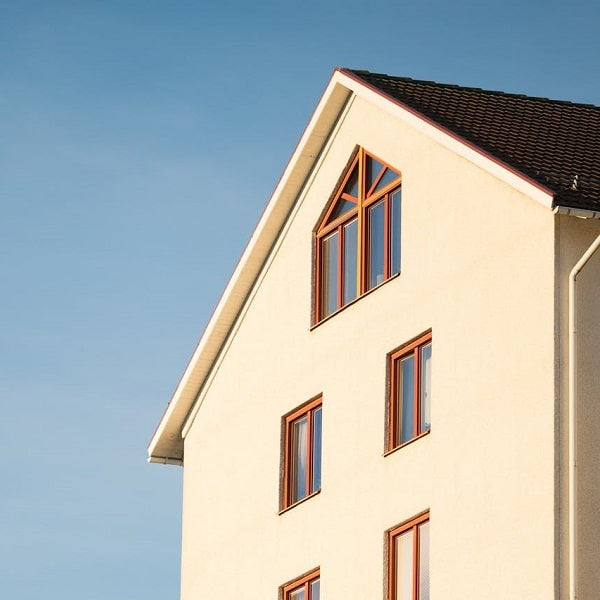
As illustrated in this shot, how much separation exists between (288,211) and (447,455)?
846cm

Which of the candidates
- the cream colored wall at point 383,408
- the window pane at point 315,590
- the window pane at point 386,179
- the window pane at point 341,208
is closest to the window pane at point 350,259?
the window pane at point 341,208

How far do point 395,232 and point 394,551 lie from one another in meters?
5.57

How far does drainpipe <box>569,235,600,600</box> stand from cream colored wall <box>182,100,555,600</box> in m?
0.30

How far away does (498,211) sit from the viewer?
3478cm

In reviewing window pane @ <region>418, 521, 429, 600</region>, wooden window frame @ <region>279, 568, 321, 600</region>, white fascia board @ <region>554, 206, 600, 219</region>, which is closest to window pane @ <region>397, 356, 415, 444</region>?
window pane @ <region>418, 521, 429, 600</region>

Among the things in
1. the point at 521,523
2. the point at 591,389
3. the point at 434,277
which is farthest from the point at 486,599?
the point at 434,277

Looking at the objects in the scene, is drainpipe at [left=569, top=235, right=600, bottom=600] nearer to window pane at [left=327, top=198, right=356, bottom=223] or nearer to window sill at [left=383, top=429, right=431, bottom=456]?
window sill at [left=383, top=429, right=431, bottom=456]

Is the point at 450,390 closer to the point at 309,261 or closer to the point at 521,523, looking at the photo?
the point at 521,523

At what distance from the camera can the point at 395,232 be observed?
125 ft

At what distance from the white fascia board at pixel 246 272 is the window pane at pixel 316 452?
4.14 metres

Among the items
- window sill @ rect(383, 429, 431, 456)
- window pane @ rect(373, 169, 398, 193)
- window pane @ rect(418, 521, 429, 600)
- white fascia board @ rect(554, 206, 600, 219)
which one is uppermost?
window pane @ rect(373, 169, 398, 193)

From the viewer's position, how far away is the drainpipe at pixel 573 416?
3175 centimetres

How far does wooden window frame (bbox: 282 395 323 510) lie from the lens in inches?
1561

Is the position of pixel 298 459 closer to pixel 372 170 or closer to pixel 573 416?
pixel 372 170
